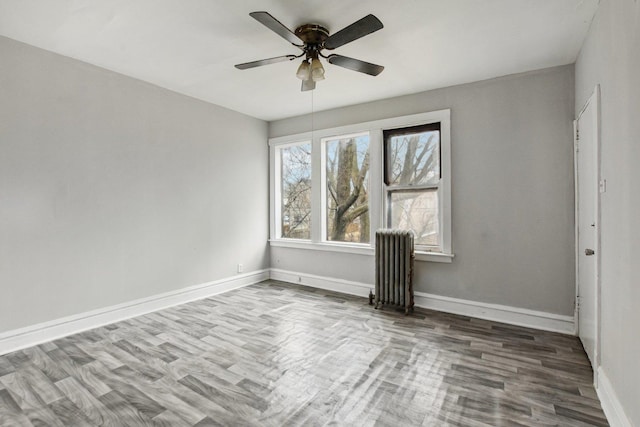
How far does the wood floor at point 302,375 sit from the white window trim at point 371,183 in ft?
3.70

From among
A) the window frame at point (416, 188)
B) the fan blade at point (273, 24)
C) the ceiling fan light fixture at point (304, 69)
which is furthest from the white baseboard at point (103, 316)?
the fan blade at point (273, 24)

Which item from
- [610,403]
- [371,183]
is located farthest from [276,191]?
[610,403]

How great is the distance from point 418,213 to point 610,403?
8.17 ft

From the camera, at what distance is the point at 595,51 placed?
90.1 inches

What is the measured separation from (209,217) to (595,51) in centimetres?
435

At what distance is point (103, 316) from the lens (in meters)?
3.32

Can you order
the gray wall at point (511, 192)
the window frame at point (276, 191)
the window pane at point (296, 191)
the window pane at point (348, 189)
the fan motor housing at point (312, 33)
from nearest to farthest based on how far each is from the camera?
1. the fan motor housing at point (312, 33)
2. the gray wall at point (511, 192)
3. the window pane at point (348, 189)
4. the window pane at point (296, 191)
5. the window frame at point (276, 191)

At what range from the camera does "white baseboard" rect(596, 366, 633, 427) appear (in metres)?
1.67

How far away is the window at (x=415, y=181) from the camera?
3.90 meters

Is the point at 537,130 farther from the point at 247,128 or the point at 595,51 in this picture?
the point at 247,128

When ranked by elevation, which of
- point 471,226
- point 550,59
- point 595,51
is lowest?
point 471,226

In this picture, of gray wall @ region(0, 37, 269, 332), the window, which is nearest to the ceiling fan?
the window

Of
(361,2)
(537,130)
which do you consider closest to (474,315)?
(537,130)

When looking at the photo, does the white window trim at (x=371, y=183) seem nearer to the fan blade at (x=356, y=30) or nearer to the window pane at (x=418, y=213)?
the window pane at (x=418, y=213)
